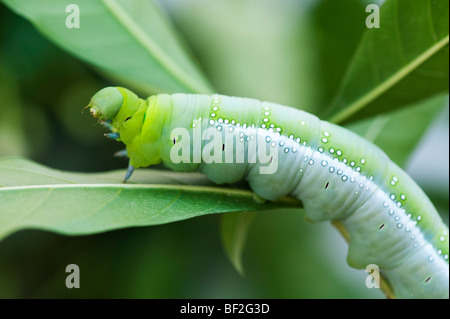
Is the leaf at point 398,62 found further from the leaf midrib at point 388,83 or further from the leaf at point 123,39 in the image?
the leaf at point 123,39

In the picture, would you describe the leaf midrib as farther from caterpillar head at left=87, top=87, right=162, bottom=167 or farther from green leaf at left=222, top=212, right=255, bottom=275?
caterpillar head at left=87, top=87, right=162, bottom=167

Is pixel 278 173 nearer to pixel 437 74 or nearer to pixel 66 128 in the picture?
pixel 437 74

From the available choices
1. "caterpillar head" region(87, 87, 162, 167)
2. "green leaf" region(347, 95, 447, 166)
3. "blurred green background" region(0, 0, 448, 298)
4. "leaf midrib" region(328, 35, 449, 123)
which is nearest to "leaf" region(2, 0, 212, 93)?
"blurred green background" region(0, 0, 448, 298)

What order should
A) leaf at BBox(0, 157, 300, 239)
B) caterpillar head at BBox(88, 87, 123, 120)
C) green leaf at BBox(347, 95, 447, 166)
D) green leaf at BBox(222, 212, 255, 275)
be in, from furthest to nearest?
green leaf at BBox(347, 95, 447, 166)
green leaf at BBox(222, 212, 255, 275)
caterpillar head at BBox(88, 87, 123, 120)
leaf at BBox(0, 157, 300, 239)

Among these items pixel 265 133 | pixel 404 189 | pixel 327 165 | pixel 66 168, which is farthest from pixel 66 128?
pixel 404 189

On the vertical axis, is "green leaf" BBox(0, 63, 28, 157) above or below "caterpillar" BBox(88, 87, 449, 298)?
above

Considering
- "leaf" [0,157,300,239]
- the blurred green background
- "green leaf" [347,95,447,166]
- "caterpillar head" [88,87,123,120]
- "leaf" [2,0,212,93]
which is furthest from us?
the blurred green background

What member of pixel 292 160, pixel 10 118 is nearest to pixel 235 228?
pixel 292 160

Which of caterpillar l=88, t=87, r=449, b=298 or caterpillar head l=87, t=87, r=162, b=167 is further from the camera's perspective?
caterpillar l=88, t=87, r=449, b=298
